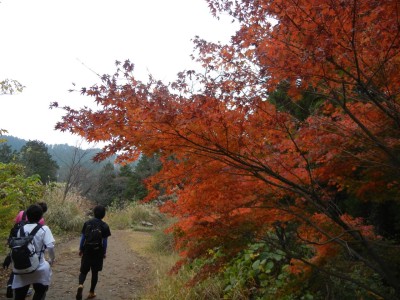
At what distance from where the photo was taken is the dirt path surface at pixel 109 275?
6.37 m

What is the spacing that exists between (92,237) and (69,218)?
9.35 metres

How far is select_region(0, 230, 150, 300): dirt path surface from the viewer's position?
6365mm

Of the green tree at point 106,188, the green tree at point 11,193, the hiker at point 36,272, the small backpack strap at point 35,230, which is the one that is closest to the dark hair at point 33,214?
the hiker at point 36,272

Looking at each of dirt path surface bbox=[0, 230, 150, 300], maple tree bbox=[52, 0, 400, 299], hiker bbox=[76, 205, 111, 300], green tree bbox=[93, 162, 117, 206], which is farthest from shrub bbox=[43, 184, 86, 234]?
green tree bbox=[93, 162, 117, 206]

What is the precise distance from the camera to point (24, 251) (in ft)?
12.4

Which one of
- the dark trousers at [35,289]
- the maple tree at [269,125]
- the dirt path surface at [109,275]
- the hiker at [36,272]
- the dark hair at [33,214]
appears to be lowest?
the dirt path surface at [109,275]

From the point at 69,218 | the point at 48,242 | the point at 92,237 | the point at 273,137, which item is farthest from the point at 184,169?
the point at 69,218

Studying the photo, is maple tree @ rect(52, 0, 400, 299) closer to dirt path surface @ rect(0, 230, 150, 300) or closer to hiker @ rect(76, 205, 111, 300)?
hiker @ rect(76, 205, 111, 300)

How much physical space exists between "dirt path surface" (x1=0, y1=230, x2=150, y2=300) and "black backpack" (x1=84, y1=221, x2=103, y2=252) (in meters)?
1.20

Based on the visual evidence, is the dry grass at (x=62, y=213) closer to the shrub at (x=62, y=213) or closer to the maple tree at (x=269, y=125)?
the shrub at (x=62, y=213)

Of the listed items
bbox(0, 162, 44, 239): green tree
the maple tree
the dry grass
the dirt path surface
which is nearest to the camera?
the maple tree

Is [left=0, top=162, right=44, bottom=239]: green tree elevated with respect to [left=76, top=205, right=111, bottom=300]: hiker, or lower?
elevated

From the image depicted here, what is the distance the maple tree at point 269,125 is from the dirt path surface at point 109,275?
3509mm

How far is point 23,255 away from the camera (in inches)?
149
